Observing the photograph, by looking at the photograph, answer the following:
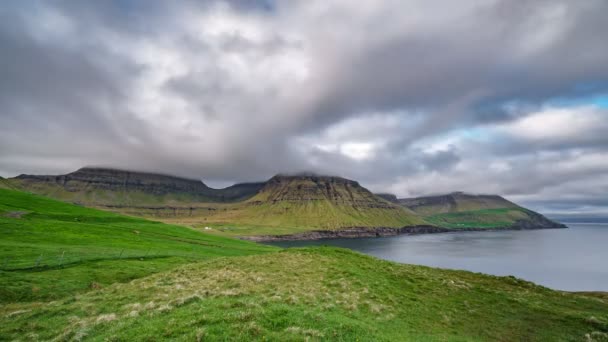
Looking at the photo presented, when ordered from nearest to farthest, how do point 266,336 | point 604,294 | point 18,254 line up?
point 266,336 → point 604,294 → point 18,254

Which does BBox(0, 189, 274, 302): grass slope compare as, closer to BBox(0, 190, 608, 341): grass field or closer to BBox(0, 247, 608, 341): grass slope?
BBox(0, 190, 608, 341): grass field

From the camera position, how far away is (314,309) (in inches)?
808

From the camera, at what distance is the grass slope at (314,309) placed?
51.2ft

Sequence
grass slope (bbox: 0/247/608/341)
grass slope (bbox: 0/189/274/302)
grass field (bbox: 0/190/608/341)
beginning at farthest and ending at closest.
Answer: grass slope (bbox: 0/189/274/302) → grass field (bbox: 0/190/608/341) → grass slope (bbox: 0/247/608/341)

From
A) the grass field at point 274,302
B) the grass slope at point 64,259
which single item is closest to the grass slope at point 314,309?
the grass field at point 274,302

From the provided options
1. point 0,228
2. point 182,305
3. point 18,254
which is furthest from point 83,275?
point 0,228

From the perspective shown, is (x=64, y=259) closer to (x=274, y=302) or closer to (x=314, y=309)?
(x=274, y=302)

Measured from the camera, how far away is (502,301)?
27.8 m

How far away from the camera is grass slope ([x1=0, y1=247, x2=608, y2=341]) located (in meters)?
15.6

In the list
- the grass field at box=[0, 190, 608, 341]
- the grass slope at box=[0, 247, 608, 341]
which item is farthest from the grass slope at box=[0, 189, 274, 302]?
the grass slope at box=[0, 247, 608, 341]

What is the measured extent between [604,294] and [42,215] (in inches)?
4805

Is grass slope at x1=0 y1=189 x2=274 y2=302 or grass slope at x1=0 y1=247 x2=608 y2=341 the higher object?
grass slope at x1=0 y1=247 x2=608 y2=341

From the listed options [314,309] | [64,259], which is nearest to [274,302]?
[314,309]

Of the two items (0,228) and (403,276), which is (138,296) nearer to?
(403,276)
